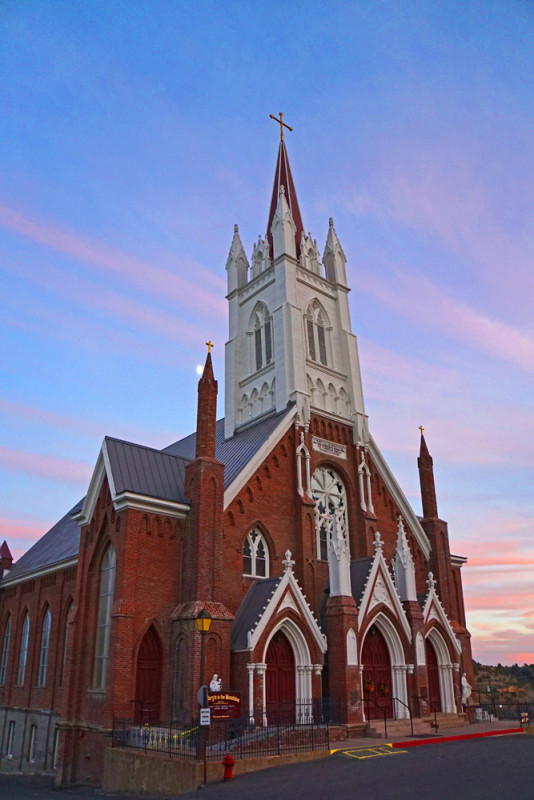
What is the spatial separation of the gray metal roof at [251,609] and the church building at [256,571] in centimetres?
8

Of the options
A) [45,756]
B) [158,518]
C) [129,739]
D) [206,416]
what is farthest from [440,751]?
[45,756]

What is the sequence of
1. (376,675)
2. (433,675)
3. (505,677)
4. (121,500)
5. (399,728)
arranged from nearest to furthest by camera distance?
(121,500), (399,728), (376,675), (433,675), (505,677)

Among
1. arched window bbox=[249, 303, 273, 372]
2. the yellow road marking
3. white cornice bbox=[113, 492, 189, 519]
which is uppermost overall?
arched window bbox=[249, 303, 273, 372]

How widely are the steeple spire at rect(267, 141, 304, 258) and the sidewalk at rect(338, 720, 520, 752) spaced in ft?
81.8

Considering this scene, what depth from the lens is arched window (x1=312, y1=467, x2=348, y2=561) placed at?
29734 millimetres

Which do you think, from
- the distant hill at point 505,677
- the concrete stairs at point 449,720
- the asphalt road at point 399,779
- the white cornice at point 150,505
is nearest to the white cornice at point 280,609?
the white cornice at point 150,505

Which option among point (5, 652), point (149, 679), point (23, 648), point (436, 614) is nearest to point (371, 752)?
point (149, 679)

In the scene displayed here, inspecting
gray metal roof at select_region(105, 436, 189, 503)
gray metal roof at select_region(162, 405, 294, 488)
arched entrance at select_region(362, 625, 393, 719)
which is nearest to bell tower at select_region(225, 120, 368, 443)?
gray metal roof at select_region(162, 405, 294, 488)

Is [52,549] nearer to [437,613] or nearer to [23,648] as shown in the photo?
[23,648]

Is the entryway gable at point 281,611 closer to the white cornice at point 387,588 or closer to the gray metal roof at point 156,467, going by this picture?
Result: the white cornice at point 387,588

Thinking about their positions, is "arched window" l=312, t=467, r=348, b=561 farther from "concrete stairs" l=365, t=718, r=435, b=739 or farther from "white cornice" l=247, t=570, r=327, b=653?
"concrete stairs" l=365, t=718, r=435, b=739

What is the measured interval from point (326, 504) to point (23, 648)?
17.9 m

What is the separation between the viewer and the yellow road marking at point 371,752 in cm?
1900

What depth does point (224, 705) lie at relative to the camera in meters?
20.6
